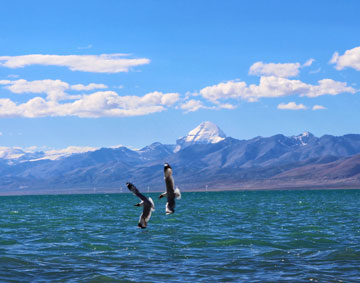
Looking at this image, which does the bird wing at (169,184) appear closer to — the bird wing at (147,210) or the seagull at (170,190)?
the seagull at (170,190)

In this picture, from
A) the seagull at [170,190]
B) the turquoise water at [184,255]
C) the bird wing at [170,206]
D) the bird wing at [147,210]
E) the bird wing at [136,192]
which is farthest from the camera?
the turquoise water at [184,255]

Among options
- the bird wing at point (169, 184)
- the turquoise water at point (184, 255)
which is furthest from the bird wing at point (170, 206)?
the turquoise water at point (184, 255)

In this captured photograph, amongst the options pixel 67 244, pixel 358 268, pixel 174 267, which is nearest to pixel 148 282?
pixel 174 267

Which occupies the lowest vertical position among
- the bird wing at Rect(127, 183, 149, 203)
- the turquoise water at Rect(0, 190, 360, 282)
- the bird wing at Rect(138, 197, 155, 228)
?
the turquoise water at Rect(0, 190, 360, 282)

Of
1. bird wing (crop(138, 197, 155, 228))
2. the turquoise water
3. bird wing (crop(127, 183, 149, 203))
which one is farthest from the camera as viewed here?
the turquoise water

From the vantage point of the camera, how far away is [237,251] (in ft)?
154

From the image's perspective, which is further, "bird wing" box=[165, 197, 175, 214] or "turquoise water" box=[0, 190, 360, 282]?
"turquoise water" box=[0, 190, 360, 282]

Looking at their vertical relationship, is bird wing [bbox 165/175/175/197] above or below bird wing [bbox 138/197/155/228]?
above

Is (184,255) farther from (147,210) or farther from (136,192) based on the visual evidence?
(136,192)

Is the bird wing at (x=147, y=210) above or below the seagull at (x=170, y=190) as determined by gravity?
below

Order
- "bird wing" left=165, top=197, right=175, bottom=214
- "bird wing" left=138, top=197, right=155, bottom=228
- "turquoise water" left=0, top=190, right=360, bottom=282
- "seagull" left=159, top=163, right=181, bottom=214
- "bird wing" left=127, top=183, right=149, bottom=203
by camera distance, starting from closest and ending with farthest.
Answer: "bird wing" left=165, top=197, right=175, bottom=214 → "seagull" left=159, top=163, right=181, bottom=214 → "bird wing" left=127, top=183, right=149, bottom=203 → "bird wing" left=138, top=197, right=155, bottom=228 → "turquoise water" left=0, top=190, right=360, bottom=282

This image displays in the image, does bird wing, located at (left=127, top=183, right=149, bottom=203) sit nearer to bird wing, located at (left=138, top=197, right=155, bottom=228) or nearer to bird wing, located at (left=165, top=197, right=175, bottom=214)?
bird wing, located at (left=138, top=197, right=155, bottom=228)

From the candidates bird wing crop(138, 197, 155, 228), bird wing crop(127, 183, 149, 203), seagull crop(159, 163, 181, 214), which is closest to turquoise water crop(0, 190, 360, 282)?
bird wing crop(138, 197, 155, 228)

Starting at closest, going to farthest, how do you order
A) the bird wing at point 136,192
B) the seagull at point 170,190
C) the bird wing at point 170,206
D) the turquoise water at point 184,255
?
the bird wing at point 170,206 < the seagull at point 170,190 < the bird wing at point 136,192 < the turquoise water at point 184,255
